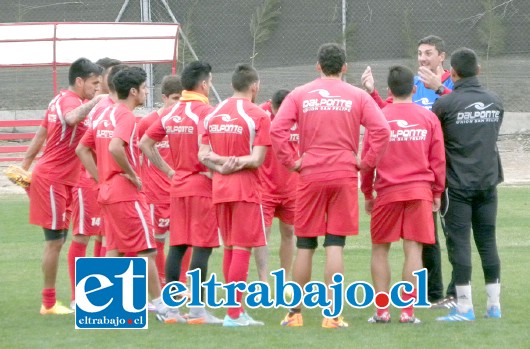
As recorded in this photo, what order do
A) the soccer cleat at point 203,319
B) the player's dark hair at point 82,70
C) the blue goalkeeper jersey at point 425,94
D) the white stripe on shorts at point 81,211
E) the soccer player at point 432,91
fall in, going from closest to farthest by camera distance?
the soccer cleat at point 203,319 → the soccer player at point 432,91 → the player's dark hair at point 82,70 → the white stripe on shorts at point 81,211 → the blue goalkeeper jersey at point 425,94

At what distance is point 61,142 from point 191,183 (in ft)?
4.54

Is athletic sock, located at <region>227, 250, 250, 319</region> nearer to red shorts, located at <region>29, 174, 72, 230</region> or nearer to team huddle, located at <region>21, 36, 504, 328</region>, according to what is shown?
team huddle, located at <region>21, 36, 504, 328</region>

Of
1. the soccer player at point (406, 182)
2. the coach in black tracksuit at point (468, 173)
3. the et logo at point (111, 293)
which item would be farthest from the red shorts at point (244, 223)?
the coach in black tracksuit at point (468, 173)

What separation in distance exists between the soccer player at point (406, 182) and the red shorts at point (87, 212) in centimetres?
249

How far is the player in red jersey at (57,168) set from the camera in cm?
931

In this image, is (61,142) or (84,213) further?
(84,213)

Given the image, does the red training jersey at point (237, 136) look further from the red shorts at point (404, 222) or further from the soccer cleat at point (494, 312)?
the soccer cleat at point (494, 312)

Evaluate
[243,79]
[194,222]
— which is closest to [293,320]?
[194,222]

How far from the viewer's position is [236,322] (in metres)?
8.50

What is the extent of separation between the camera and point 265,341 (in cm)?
790

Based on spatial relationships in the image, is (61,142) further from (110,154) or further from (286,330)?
(286,330)

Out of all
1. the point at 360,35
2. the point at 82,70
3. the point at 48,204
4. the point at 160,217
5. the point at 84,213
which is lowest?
the point at 160,217

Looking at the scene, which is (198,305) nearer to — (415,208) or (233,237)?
(233,237)

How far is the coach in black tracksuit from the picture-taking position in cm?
864
